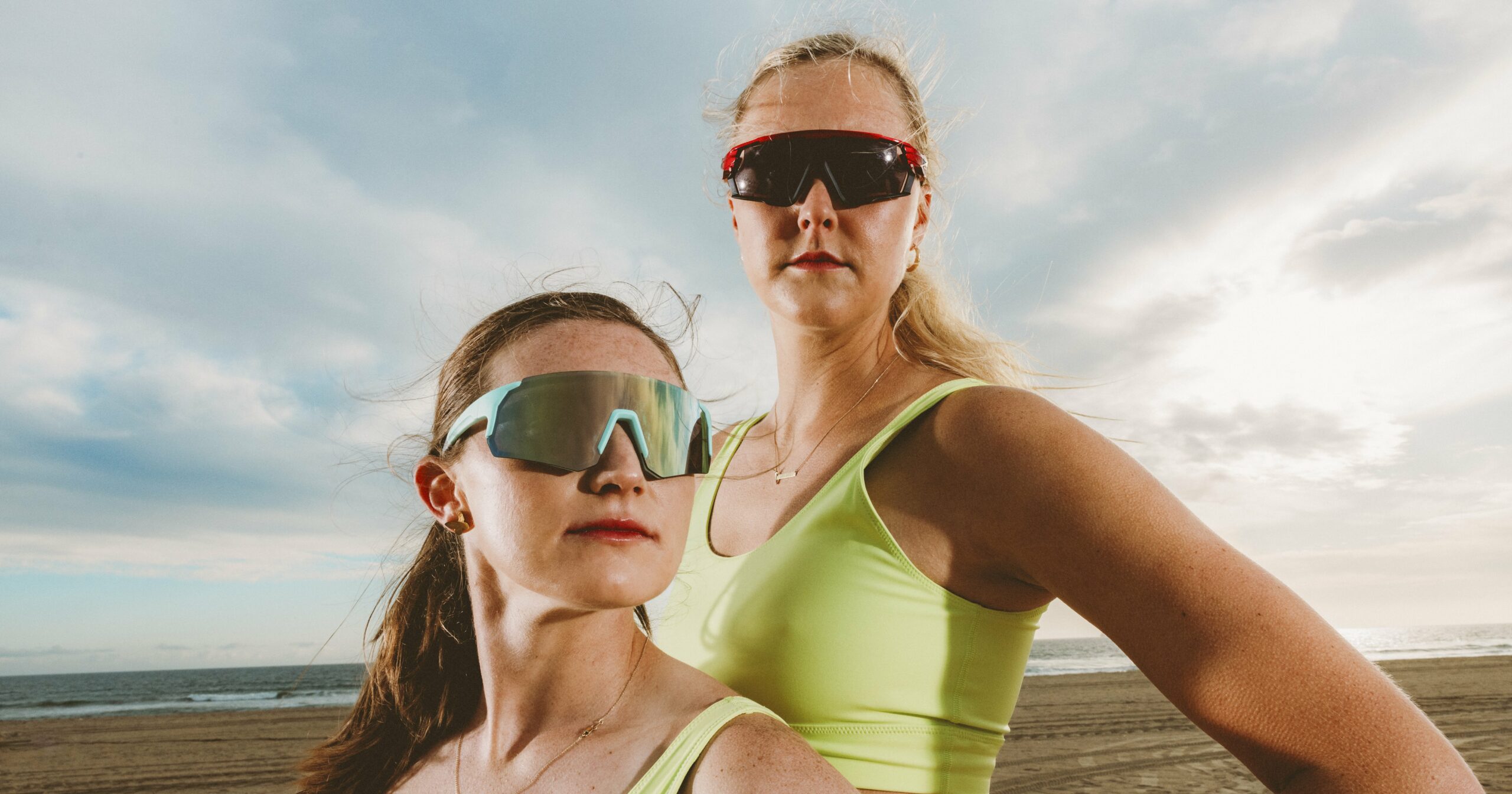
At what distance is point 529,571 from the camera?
1841 millimetres

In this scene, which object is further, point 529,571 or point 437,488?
point 437,488

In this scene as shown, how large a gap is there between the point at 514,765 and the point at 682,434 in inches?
34.2

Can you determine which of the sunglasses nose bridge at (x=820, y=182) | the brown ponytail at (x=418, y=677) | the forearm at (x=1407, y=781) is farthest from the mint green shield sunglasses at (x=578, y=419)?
the forearm at (x=1407, y=781)

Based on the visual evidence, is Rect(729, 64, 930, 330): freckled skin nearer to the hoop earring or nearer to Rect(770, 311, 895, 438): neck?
Rect(770, 311, 895, 438): neck

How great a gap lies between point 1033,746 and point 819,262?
43.7ft

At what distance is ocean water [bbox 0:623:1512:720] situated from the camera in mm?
28609

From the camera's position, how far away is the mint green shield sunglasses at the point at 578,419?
1.89 meters

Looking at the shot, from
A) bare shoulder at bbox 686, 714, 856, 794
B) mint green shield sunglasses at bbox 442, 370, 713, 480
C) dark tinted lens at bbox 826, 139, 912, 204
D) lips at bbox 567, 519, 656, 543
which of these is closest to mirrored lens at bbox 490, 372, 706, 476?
mint green shield sunglasses at bbox 442, 370, 713, 480

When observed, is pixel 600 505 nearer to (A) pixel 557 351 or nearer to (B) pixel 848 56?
(A) pixel 557 351

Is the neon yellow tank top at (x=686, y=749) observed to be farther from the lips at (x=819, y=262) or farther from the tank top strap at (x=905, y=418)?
the lips at (x=819, y=262)

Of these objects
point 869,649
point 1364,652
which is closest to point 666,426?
point 869,649

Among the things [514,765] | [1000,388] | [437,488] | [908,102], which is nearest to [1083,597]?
[1000,388]

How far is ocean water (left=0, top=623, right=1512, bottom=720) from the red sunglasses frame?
39.8 ft

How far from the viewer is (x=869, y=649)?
1.94 metres
